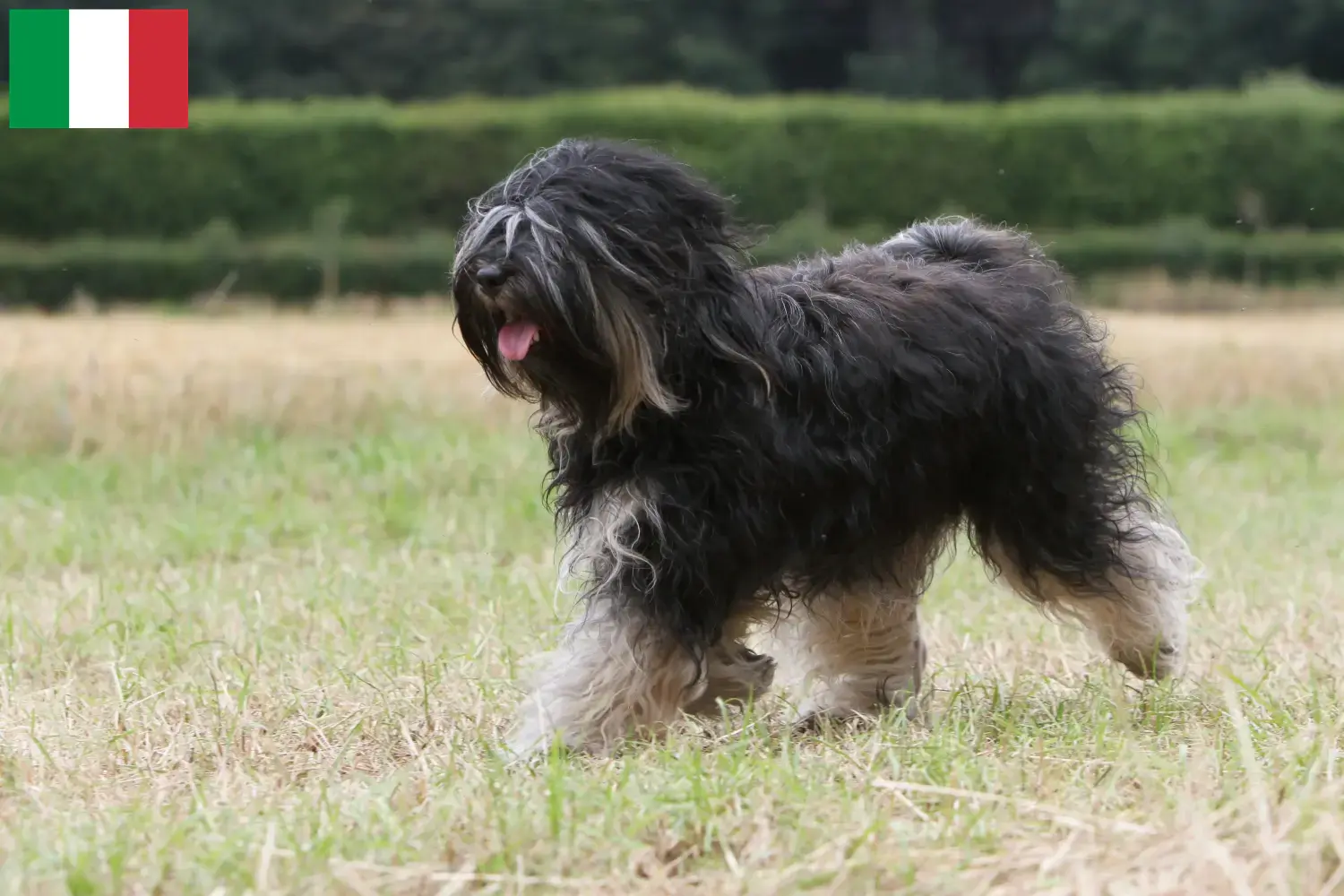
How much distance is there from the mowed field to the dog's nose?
108 centimetres

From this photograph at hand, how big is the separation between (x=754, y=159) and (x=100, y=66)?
550 inches

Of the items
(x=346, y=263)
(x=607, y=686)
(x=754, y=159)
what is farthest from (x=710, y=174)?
(x=607, y=686)

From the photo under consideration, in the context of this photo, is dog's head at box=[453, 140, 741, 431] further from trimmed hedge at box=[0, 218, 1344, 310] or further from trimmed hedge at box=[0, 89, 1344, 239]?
trimmed hedge at box=[0, 89, 1344, 239]

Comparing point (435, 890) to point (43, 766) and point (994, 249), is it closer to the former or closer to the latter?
point (43, 766)

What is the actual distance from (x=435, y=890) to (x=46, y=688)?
2464 mm

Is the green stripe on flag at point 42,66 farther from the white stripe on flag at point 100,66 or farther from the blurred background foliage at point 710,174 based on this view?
the blurred background foliage at point 710,174

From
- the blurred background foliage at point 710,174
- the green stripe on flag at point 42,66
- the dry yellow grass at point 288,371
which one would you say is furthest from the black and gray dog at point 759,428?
the blurred background foliage at point 710,174

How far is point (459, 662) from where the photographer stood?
5.26m

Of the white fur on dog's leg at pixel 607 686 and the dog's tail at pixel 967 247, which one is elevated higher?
the dog's tail at pixel 967 247

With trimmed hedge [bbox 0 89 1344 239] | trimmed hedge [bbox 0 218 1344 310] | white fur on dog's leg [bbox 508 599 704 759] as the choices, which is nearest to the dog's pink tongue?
white fur on dog's leg [bbox 508 599 704 759]

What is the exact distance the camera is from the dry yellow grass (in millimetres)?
10242

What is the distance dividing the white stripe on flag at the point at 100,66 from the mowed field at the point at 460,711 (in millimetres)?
1943

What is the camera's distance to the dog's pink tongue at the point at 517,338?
376 cm

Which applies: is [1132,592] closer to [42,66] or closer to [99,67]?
[99,67]
